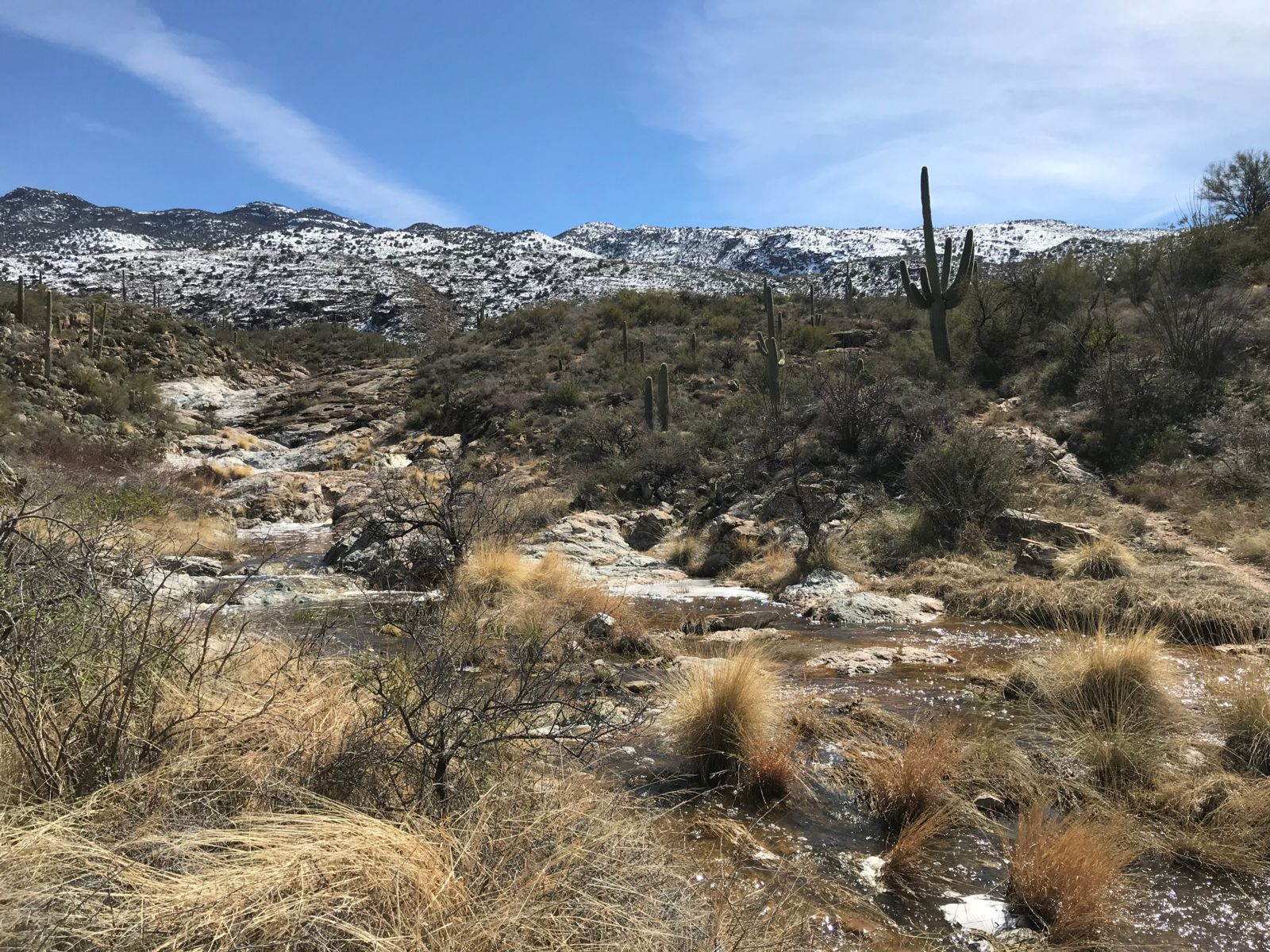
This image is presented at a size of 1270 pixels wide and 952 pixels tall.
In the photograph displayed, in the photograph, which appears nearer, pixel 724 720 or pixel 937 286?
pixel 724 720

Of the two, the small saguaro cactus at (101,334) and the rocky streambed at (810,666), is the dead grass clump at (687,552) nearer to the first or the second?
the rocky streambed at (810,666)

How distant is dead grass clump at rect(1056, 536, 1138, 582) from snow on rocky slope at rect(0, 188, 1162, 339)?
4401cm

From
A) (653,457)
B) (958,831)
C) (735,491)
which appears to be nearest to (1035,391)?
(735,491)

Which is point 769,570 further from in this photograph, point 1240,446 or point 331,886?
point 331,886

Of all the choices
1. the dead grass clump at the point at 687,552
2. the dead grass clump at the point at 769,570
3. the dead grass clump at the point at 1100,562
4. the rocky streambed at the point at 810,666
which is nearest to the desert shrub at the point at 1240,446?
the dead grass clump at the point at 1100,562

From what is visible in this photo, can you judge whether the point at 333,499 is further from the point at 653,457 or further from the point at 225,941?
the point at 225,941

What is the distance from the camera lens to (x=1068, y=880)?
3.11 metres

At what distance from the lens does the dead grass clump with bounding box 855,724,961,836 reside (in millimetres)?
3959

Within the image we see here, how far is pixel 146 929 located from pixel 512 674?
308cm

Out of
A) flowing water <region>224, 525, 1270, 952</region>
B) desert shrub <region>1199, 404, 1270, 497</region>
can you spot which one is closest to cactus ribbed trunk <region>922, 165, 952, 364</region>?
desert shrub <region>1199, 404, 1270, 497</region>

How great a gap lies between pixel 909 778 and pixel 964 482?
8.91 m

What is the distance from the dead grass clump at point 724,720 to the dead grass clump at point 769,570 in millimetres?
6341

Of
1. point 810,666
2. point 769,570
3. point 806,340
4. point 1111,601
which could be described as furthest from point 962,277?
point 810,666

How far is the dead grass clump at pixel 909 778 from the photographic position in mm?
3959
